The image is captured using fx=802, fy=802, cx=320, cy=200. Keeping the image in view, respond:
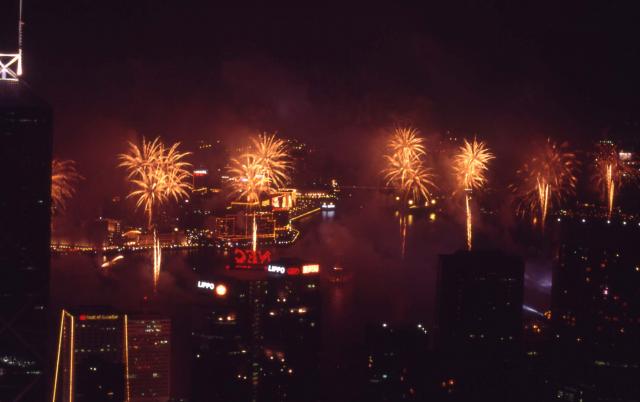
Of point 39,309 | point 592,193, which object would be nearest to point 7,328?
point 39,309

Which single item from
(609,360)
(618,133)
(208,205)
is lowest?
(609,360)

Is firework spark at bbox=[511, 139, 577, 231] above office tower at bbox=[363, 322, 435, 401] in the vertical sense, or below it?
above

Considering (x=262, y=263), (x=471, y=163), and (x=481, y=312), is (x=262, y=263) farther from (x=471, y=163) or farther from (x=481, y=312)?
(x=481, y=312)

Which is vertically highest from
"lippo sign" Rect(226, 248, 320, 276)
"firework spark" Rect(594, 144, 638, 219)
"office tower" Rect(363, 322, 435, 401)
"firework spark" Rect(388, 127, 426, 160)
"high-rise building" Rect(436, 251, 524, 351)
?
"firework spark" Rect(388, 127, 426, 160)

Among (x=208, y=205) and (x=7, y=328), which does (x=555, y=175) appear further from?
(x=7, y=328)

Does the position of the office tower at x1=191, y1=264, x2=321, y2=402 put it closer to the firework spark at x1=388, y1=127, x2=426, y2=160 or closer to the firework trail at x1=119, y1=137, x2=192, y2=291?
the firework trail at x1=119, y1=137, x2=192, y2=291

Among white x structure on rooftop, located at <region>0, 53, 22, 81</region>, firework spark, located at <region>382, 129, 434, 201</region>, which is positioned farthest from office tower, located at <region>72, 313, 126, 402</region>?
white x structure on rooftop, located at <region>0, 53, 22, 81</region>
